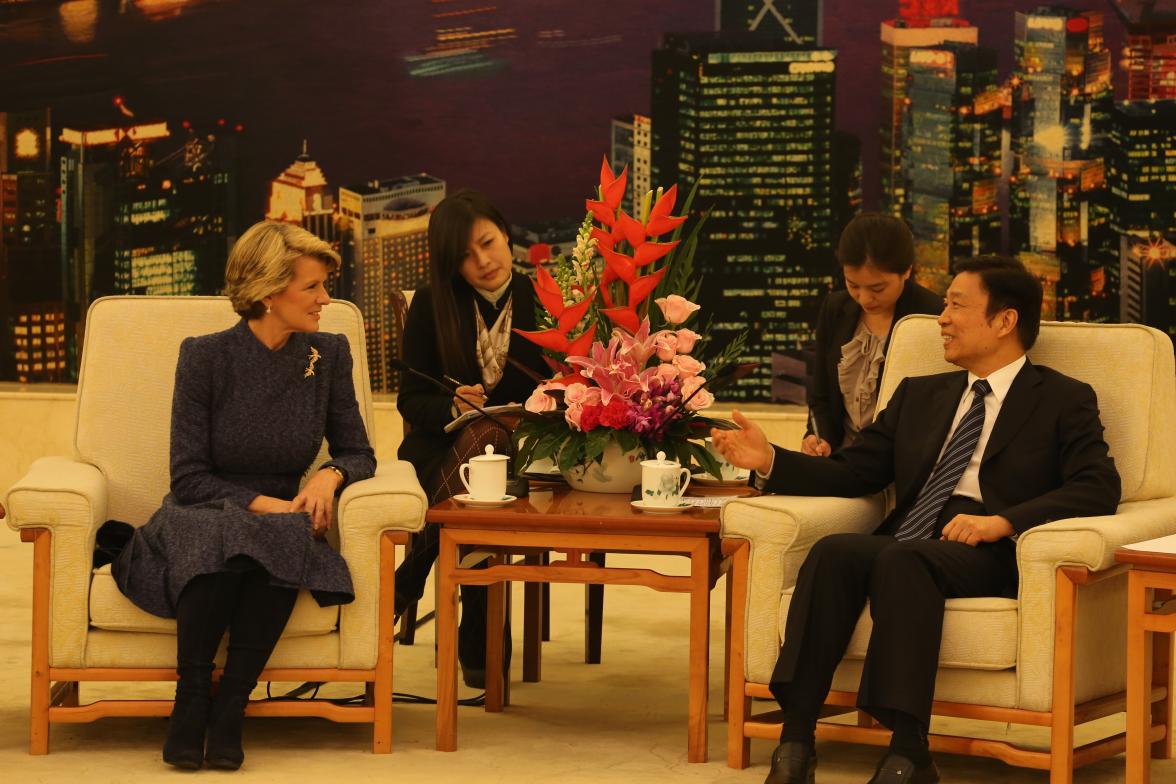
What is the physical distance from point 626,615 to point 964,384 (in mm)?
1911

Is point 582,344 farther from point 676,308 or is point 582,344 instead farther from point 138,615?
point 138,615

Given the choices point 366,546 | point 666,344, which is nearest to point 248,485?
point 366,546

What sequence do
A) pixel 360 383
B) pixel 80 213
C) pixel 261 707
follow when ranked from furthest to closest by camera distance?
1. pixel 80 213
2. pixel 360 383
3. pixel 261 707

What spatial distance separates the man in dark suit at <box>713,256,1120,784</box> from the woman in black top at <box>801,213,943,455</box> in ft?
1.56

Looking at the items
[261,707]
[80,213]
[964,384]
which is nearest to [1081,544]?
[964,384]

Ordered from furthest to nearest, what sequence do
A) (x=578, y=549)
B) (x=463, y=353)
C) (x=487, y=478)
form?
1. (x=463, y=353)
2. (x=487, y=478)
3. (x=578, y=549)

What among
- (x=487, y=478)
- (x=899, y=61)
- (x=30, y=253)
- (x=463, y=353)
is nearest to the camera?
(x=487, y=478)

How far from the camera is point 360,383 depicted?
13.6ft

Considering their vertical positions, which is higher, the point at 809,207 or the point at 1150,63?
the point at 1150,63

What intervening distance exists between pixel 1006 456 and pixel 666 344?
0.78 m

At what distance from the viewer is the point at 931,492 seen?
360cm

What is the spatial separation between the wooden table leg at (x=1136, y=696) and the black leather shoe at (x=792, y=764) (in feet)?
1.99

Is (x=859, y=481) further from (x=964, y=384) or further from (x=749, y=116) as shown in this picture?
(x=749, y=116)

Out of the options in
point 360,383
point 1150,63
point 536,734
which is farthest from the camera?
point 1150,63
